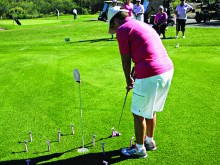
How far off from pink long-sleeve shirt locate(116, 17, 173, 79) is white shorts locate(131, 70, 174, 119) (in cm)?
7

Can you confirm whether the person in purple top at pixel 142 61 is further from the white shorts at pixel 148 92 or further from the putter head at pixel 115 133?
the putter head at pixel 115 133

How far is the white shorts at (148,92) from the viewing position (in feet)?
12.3

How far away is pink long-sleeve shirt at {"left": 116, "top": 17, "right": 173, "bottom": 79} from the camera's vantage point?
370 cm

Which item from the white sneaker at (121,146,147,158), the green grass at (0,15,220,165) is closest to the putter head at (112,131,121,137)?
the green grass at (0,15,220,165)

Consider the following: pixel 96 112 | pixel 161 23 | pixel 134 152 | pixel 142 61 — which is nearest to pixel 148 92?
pixel 142 61

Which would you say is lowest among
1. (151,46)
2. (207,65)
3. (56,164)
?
(56,164)

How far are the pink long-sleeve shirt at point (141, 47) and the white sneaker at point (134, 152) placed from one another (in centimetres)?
105

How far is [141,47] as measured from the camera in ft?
12.2

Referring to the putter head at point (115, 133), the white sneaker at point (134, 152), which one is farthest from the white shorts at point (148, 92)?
the putter head at point (115, 133)

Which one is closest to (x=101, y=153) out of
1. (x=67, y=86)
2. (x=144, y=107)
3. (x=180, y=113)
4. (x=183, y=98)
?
(x=144, y=107)

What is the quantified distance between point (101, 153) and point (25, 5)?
66.7 meters

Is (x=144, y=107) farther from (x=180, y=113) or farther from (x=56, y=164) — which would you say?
(x=180, y=113)

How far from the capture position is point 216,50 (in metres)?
11.5

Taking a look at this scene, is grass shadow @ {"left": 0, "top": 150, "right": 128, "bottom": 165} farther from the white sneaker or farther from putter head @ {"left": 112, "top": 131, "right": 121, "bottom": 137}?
putter head @ {"left": 112, "top": 131, "right": 121, "bottom": 137}
